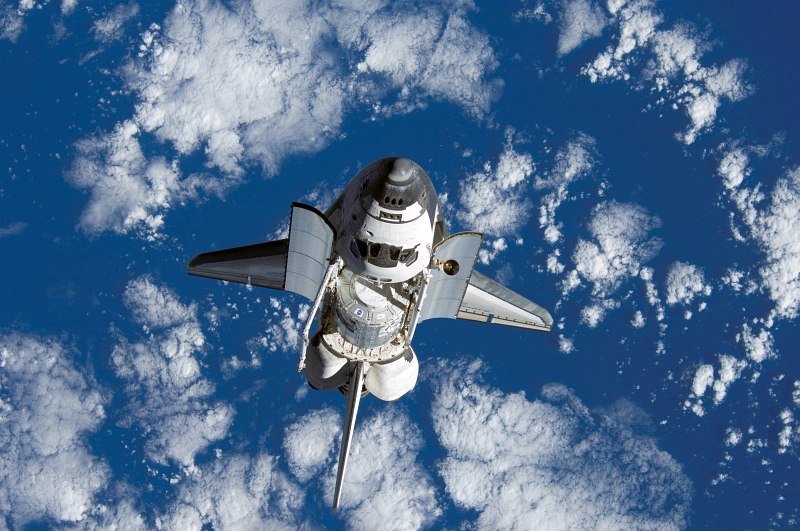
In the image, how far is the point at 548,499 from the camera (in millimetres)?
24547

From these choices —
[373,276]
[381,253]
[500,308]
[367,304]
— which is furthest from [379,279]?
[500,308]

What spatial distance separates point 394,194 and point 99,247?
1964 centimetres

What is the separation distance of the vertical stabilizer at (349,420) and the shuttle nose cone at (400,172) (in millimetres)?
5953

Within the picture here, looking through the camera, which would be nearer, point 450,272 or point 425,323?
point 450,272

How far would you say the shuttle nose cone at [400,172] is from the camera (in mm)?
10273

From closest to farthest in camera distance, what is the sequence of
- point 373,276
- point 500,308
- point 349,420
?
point 373,276
point 349,420
point 500,308

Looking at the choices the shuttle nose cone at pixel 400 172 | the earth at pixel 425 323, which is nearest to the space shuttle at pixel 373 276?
the shuttle nose cone at pixel 400 172

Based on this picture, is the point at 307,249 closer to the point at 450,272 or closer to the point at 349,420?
the point at 450,272

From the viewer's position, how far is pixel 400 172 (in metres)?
10.3

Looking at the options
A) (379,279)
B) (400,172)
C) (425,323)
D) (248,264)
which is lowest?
(425,323)

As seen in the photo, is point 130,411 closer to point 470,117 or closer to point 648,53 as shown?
point 470,117

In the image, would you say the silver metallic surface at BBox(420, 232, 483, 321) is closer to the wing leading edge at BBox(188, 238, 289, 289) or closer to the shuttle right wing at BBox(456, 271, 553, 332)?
the shuttle right wing at BBox(456, 271, 553, 332)

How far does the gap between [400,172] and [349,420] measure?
6.67m

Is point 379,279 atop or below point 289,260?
atop
